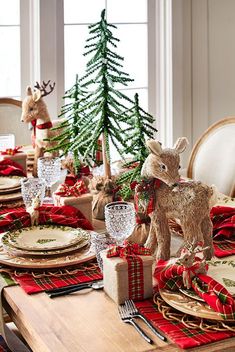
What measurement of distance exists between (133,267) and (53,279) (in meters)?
0.28

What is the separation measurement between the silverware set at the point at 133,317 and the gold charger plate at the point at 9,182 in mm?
1151

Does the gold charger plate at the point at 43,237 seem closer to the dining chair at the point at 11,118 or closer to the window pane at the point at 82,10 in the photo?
the dining chair at the point at 11,118

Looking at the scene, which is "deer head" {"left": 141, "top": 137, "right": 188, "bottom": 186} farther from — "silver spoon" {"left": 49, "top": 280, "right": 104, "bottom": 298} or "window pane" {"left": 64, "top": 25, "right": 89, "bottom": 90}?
"window pane" {"left": 64, "top": 25, "right": 89, "bottom": 90}

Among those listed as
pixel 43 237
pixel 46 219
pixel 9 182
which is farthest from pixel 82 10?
pixel 43 237

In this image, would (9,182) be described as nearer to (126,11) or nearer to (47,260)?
(47,260)

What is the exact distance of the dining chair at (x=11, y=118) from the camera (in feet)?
12.2

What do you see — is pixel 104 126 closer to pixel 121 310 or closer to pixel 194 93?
pixel 121 310

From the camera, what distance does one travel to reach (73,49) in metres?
4.08

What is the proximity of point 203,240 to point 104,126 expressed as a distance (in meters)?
0.61

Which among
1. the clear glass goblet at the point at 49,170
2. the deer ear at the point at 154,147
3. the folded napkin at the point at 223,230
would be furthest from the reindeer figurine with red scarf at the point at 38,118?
the deer ear at the point at 154,147

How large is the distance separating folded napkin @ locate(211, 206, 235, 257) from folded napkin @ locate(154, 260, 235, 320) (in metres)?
0.32

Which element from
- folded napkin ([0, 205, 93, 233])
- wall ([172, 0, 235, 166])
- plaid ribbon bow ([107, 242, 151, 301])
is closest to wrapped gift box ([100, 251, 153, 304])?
plaid ribbon bow ([107, 242, 151, 301])

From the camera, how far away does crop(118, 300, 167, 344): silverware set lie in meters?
1.51

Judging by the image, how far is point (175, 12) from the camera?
4.14m
